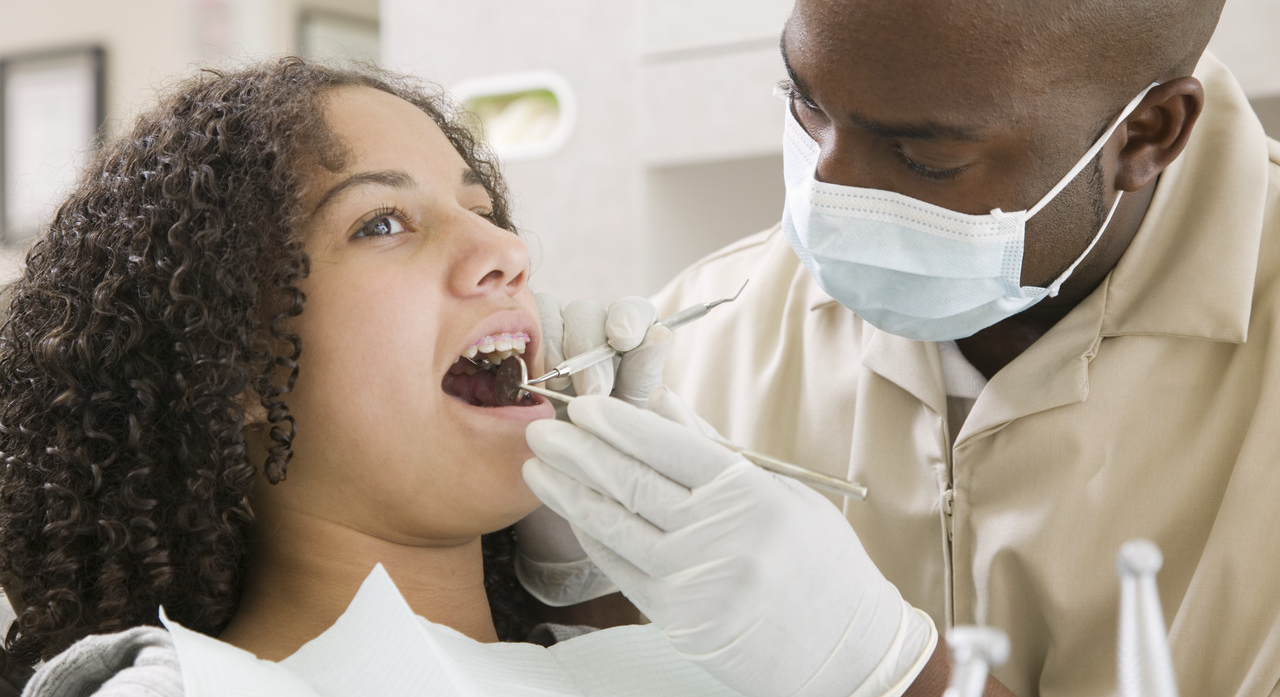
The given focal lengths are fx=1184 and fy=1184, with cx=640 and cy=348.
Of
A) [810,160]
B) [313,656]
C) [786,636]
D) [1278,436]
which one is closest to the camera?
[786,636]

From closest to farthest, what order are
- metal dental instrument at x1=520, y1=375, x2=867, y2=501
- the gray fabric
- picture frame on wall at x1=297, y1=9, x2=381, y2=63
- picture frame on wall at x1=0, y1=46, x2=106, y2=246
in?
1. metal dental instrument at x1=520, y1=375, x2=867, y2=501
2. the gray fabric
3. picture frame on wall at x1=297, y1=9, x2=381, y2=63
4. picture frame on wall at x1=0, y1=46, x2=106, y2=246

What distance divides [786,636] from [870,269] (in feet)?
1.77

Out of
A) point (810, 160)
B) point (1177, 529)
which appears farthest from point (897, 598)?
point (810, 160)

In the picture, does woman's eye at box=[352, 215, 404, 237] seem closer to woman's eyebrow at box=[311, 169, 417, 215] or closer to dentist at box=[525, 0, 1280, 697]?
woman's eyebrow at box=[311, 169, 417, 215]

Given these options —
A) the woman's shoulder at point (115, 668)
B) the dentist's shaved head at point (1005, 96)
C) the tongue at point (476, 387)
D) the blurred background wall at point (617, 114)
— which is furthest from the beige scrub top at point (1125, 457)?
the blurred background wall at point (617, 114)

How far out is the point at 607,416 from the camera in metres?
1.19

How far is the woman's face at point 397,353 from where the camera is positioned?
1297mm

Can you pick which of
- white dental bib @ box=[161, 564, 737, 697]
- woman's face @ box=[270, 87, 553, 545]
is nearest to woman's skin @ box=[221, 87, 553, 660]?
woman's face @ box=[270, 87, 553, 545]

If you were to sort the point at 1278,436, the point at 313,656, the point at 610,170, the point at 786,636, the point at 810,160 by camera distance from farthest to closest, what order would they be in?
the point at 610,170, the point at 810,160, the point at 1278,436, the point at 313,656, the point at 786,636

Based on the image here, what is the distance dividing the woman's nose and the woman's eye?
0.24ft

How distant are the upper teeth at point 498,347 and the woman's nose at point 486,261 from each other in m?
0.05

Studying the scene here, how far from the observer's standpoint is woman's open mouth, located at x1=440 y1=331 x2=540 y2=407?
135cm

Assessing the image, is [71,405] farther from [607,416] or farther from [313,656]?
[607,416]

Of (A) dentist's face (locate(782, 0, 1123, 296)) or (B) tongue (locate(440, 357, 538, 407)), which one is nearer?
(A) dentist's face (locate(782, 0, 1123, 296))
